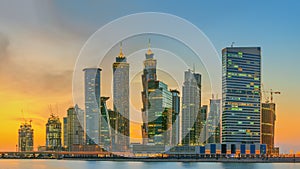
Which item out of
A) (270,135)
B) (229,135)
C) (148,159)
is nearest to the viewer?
(148,159)

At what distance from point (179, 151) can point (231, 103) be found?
66.5ft

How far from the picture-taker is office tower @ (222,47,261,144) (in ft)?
397

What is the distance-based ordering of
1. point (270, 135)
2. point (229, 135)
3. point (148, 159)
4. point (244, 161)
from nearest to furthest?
point (244, 161), point (148, 159), point (229, 135), point (270, 135)

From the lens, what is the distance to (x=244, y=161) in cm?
10075

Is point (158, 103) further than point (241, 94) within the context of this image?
No

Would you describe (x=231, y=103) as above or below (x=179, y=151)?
above

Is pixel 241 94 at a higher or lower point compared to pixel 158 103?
higher

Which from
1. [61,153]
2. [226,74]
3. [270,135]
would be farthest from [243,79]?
[61,153]

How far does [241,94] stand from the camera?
124312 millimetres

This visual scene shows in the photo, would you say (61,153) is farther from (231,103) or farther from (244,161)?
(244,161)

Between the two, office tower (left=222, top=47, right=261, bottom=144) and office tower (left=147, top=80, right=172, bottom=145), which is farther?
office tower (left=222, top=47, right=261, bottom=144)

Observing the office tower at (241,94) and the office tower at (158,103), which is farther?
the office tower at (241,94)

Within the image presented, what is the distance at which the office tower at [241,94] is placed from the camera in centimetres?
12088

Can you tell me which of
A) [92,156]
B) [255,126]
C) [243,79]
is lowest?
[92,156]
